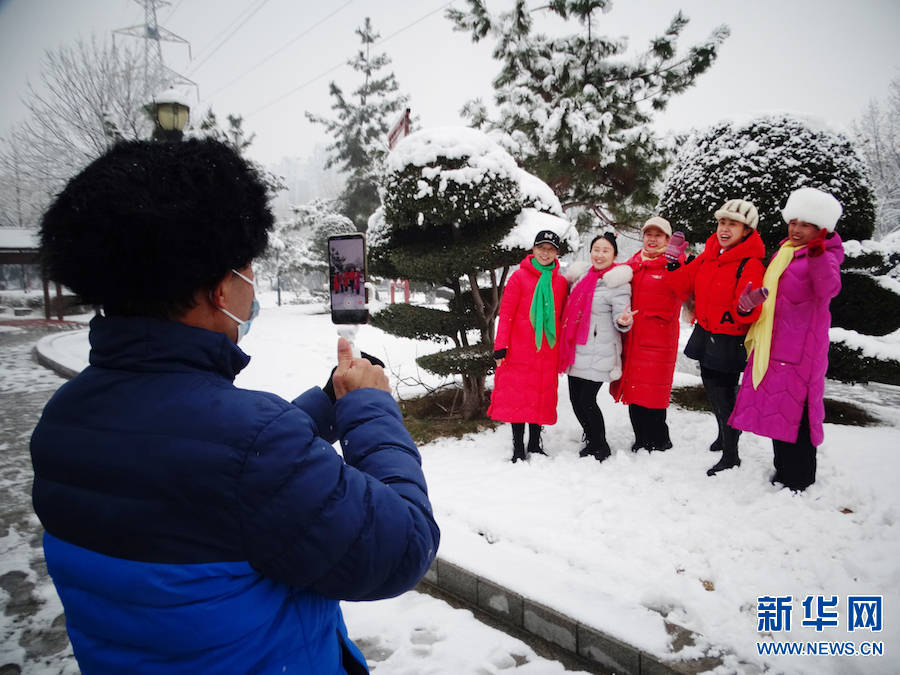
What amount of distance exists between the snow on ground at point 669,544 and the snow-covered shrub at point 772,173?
2.16 metres

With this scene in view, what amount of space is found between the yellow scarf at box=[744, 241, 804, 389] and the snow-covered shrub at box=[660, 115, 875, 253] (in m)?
1.72

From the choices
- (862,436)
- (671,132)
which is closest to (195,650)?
(862,436)

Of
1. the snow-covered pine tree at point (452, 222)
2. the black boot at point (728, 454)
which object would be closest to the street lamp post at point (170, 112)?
the snow-covered pine tree at point (452, 222)

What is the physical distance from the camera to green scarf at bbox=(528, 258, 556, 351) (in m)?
4.33

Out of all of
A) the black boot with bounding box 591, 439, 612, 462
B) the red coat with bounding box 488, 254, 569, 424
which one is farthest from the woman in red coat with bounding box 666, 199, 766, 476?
the red coat with bounding box 488, 254, 569, 424

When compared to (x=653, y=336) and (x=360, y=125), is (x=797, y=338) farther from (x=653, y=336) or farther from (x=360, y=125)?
(x=360, y=125)

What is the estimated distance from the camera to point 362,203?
23531 mm

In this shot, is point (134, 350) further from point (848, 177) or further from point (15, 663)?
point (848, 177)

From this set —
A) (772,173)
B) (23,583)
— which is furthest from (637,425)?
(23,583)

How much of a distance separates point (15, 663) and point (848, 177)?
738 cm

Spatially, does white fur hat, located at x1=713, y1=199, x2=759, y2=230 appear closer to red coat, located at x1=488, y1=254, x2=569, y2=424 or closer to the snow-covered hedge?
red coat, located at x1=488, y1=254, x2=569, y2=424

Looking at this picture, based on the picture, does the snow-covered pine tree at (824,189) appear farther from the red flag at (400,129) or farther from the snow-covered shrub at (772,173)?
the red flag at (400,129)

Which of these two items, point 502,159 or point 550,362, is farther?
point 502,159

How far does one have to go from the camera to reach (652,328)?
4.19 m
